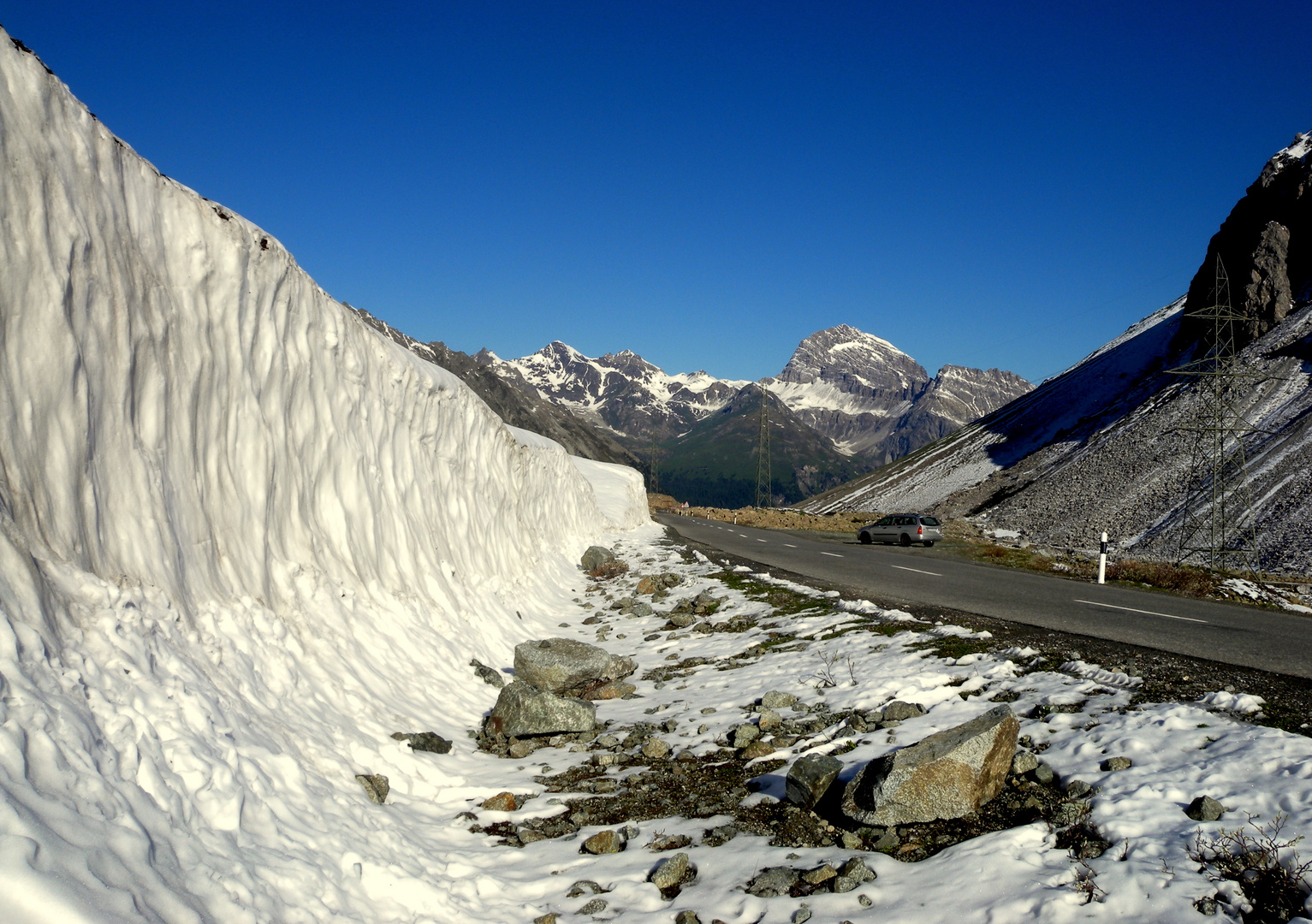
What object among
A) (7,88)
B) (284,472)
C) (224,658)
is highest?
(7,88)

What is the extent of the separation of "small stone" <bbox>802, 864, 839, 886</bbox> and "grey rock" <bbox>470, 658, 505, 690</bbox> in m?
5.79

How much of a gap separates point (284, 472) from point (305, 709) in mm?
2857

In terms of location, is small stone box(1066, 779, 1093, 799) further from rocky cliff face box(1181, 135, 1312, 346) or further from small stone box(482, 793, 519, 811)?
rocky cliff face box(1181, 135, 1312, 346)

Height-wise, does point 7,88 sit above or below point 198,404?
above

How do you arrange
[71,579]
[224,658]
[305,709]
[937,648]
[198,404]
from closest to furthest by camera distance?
[71,579] < [224,658] < [305,709] < [198,404] < [937,648]

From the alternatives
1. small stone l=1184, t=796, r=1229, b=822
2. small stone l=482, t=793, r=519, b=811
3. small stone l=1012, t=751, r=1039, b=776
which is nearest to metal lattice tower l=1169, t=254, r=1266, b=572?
small stone l=1012, t=751, r=1039, b=776

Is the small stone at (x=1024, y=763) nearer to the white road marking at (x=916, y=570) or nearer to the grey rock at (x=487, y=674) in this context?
the grey rock at (x=487, y=674)

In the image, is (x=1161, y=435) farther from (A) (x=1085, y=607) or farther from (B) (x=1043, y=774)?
(B) (x=1043, y=774)

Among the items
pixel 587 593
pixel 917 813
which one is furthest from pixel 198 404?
pixel 587 593

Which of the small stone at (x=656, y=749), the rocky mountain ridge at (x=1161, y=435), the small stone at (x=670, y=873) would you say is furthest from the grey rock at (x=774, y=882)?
the rocky mountain ridge at (x=1161, y=435)

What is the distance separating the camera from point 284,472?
784cm

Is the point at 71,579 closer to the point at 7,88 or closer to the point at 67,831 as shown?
the point at 67,831

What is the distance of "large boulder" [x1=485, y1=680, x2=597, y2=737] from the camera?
7.78 m

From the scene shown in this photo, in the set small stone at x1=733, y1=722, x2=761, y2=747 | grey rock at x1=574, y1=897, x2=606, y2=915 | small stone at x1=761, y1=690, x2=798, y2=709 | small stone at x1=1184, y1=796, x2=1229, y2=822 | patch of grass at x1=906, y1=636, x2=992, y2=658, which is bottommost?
grey rock at x1=574, y1=897, x2=606, y2=915
